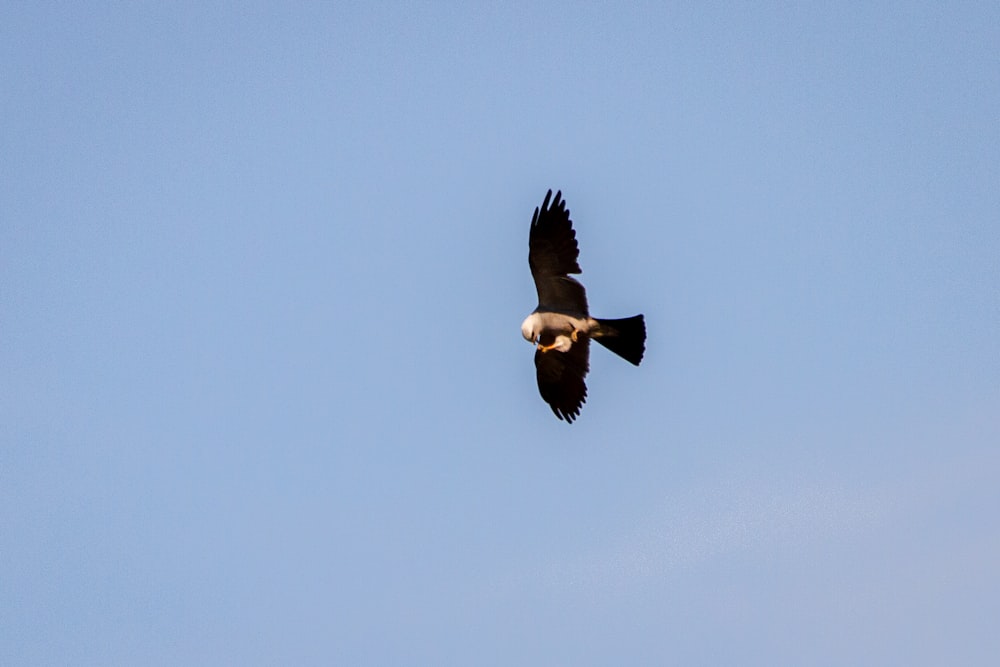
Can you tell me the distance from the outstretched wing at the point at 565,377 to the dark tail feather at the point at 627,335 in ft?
1.38

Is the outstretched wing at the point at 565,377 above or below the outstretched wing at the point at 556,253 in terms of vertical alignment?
below

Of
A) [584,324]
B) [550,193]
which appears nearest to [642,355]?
[584,324]

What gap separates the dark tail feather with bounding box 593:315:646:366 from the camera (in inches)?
901

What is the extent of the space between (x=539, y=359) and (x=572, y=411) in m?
0.87

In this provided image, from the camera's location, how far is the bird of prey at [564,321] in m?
22.9

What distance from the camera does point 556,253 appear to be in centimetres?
2288

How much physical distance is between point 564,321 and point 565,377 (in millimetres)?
943

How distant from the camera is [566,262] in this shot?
2291 centimetres

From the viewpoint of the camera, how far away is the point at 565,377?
23.6m

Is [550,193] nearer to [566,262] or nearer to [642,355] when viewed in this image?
[566,262]

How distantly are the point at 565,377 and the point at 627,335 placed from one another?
1227 millimetres

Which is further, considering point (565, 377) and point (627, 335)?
point (565, 377)

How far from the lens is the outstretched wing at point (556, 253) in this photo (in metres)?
22.9

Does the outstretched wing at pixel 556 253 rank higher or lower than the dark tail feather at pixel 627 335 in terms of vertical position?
higher
